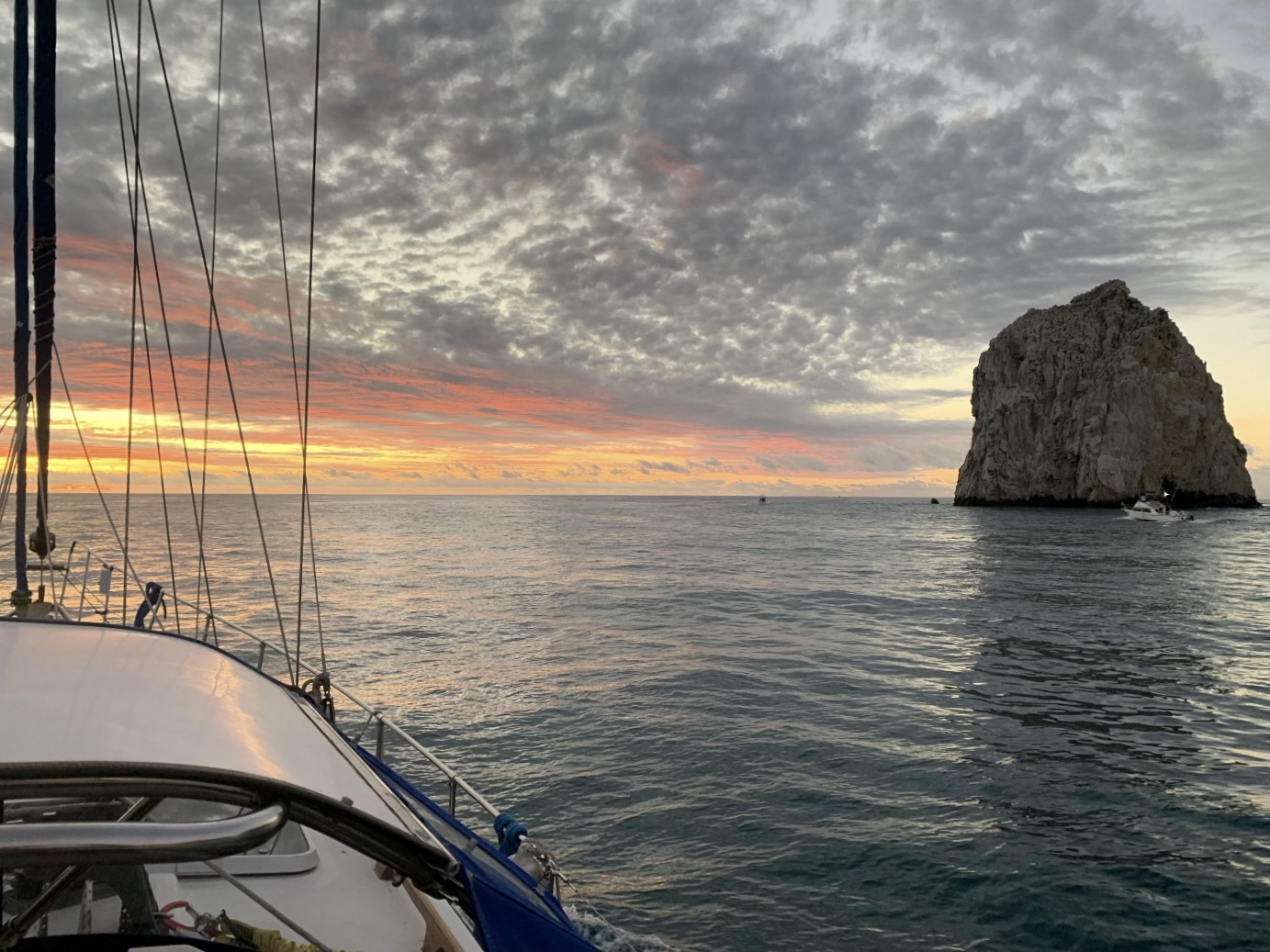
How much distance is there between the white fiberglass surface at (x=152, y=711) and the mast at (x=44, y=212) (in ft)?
25.9

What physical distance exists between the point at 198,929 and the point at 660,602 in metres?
30.6

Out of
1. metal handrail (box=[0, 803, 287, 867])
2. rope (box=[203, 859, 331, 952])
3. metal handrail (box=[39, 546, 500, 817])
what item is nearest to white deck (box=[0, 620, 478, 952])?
rope (box=[203, 859, 331, 952])

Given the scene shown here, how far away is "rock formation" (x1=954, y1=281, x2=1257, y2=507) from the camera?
11912cm

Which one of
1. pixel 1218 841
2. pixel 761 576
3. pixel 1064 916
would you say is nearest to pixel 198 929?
pixel 1064 916

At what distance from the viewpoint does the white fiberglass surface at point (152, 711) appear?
2.92 metres

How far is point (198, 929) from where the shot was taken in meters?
3.51

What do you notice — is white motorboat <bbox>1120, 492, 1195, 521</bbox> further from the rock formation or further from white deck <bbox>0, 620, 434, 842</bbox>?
white deck <bbox>0, 620, 434, 842</bbox>

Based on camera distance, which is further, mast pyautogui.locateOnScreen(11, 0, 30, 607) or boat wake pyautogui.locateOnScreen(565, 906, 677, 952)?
mast pyautogui.locateOnScreen(11, 0, 30, 607)

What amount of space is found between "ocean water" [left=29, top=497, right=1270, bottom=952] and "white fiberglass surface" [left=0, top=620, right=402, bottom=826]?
205 inches

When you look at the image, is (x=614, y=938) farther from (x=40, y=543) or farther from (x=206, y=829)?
(x=40, y=543)

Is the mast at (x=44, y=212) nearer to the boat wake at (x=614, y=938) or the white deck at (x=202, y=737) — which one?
the white deck at (x=202, y=737)

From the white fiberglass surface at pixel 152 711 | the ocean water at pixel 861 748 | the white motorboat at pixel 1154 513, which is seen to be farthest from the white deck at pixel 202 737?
the white motorboat at pixel 1154 513

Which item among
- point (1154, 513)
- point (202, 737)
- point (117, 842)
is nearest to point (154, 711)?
point (202, 737)

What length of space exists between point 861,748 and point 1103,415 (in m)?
130
